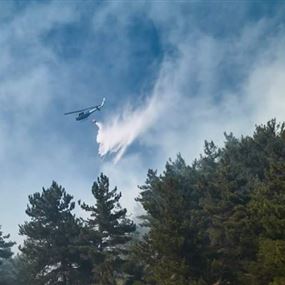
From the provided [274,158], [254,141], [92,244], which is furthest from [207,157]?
[92,244]

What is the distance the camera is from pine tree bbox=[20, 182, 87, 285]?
43.0 m

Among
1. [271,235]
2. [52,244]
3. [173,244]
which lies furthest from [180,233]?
[52,244]

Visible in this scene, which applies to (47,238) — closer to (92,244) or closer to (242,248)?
(92,244)

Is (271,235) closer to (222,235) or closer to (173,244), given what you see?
(173,244)

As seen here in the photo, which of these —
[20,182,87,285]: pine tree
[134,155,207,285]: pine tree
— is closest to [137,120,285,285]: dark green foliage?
[134,155,207,285]: pine tree

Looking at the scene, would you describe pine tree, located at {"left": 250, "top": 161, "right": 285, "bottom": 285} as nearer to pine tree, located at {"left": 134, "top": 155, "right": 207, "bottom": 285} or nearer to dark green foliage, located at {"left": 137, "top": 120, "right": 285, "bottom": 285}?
dark green foliage, located at {"left": 137, "top": 120, "right": 285, "bottom": 285}

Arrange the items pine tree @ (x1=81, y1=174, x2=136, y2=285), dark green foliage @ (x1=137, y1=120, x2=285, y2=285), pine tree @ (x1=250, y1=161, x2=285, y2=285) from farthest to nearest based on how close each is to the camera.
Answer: pine tree @ (x1=81, y1=174, x2=136, y2=285) < dark green foliage @ (x1=137, y1=120, x2=285, y2=285) < pine tree @ (x1=250, y1=161, x2=285, y2=285)

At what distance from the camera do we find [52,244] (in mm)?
43750

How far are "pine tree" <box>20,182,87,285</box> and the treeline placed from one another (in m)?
0.11

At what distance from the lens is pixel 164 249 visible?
1157 inches

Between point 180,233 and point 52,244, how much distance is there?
63.3 feet

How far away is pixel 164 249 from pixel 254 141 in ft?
101

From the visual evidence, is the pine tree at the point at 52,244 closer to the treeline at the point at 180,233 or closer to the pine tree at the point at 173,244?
the treeline at the point at 180,233

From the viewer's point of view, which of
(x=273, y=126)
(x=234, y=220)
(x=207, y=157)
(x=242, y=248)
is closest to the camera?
(x=242, y=248)
